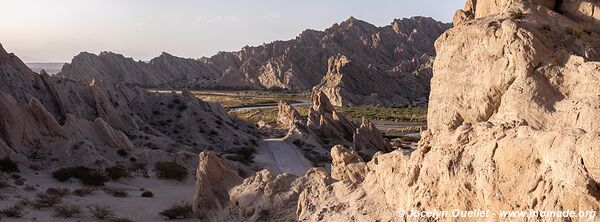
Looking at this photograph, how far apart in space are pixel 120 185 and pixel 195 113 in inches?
994

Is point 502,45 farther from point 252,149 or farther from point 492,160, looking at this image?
point 252,149

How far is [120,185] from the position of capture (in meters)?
27.6

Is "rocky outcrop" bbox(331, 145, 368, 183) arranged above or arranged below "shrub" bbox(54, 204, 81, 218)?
above

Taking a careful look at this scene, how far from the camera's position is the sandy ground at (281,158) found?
1524 inches

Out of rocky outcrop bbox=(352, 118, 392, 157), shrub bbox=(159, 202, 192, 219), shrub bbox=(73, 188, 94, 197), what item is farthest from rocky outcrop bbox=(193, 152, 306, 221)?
rocky outcrop bbox=(352, 118, 392, 157)

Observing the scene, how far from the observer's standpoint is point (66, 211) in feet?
64.3

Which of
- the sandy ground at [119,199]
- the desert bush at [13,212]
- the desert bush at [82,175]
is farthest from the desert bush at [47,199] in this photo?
the desert bush at [82,175]

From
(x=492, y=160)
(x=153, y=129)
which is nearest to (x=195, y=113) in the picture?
(x=153, y=129)

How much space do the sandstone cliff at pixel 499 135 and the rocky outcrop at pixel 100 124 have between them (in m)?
20.7

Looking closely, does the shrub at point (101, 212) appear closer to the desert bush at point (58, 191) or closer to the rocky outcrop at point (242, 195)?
the desert bush at point (58, 191)

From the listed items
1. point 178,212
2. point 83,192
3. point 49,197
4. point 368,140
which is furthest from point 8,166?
point 368,140

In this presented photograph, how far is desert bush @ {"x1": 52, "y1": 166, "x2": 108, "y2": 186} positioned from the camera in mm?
26531

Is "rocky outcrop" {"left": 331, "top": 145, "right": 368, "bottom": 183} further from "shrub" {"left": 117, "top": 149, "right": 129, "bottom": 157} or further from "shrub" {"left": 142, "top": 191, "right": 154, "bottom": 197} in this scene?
"shrub" {"left": 117, "top": 149, "right": 129, "bottom": 157}

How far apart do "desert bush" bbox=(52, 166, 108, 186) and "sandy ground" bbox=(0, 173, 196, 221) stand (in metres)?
0.34
